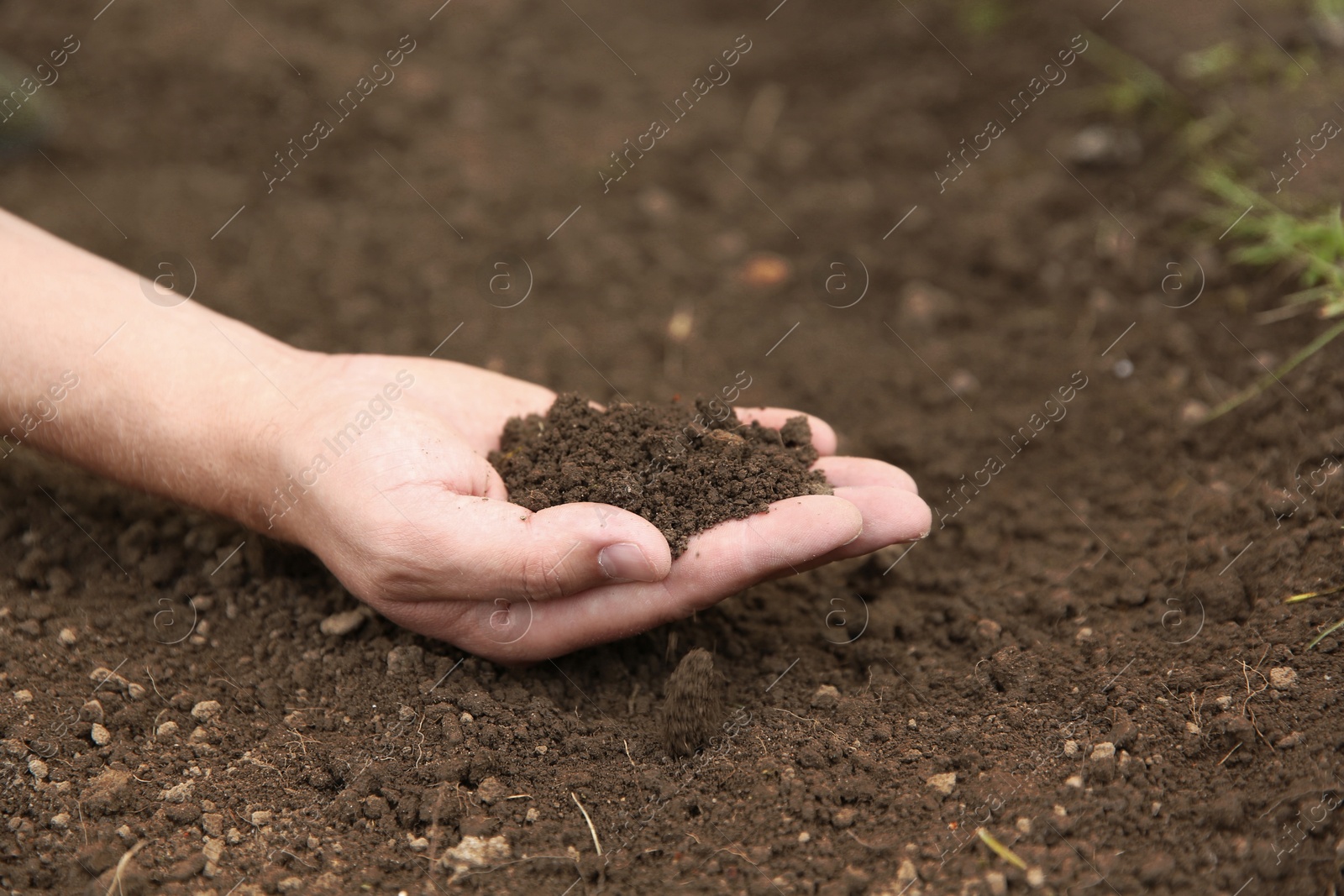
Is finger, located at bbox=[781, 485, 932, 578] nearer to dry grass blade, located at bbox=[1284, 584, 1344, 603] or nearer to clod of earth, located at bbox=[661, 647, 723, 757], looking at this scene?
clod of earth, located at bbox=[661, 647, 723, 757]

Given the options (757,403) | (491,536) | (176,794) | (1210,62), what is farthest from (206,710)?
(1210,62)

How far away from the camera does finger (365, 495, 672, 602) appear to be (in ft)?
5.82

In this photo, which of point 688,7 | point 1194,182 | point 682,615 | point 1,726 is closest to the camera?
point 1,726

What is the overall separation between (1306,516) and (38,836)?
273 centimetres

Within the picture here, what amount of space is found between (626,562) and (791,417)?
0.64 m

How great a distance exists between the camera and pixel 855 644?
2182 mm

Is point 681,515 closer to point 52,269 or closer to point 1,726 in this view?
point 1,726

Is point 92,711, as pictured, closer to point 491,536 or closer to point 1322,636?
point 491,536

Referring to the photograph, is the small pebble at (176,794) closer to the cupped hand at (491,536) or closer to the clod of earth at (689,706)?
the cupped hand at (491,536)

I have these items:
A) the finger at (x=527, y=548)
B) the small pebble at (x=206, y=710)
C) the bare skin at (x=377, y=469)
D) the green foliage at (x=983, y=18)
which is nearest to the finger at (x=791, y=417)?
the bare skin at (x=377, y=469)

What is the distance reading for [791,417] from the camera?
7.25 ft

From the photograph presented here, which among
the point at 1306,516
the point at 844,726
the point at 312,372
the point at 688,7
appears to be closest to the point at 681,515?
the point at 844,726

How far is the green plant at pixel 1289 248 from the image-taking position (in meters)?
2.59

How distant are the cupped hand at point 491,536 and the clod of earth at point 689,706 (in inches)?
5.1
